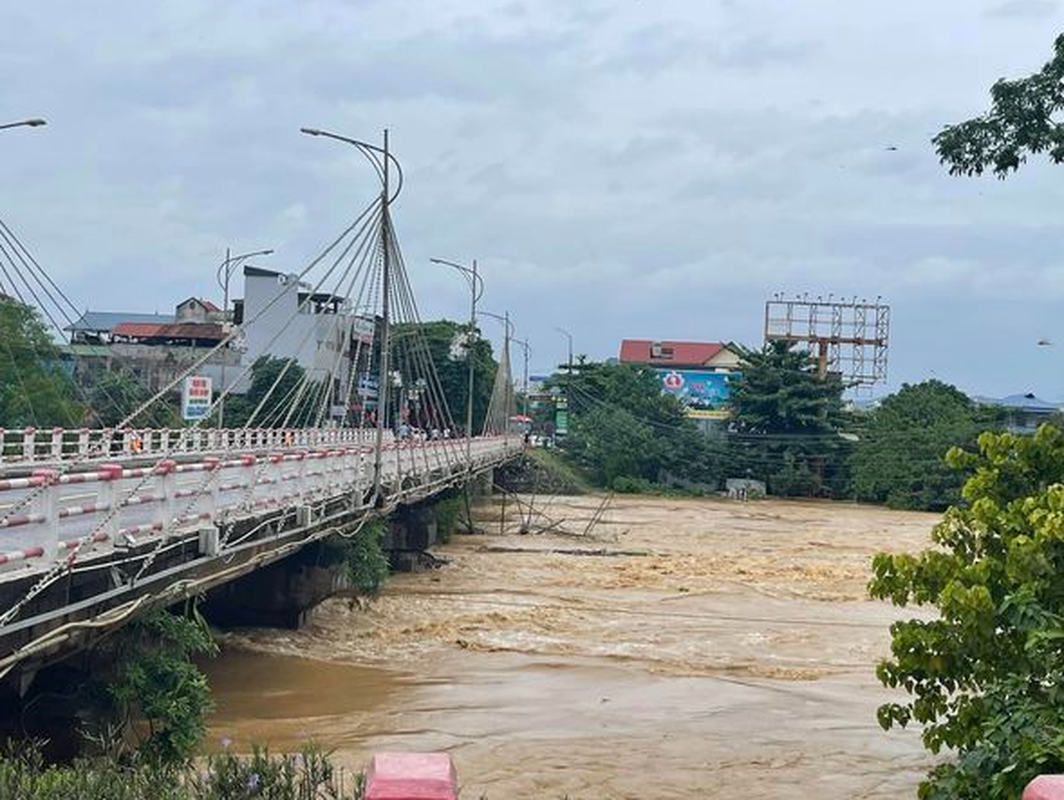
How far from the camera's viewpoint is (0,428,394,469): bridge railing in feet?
83.6

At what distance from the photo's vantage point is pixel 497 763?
1722cm

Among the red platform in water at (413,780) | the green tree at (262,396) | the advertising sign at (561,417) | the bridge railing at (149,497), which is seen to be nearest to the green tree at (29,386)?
the bridge railing at (149,497)

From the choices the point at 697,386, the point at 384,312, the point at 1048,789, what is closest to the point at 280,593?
the point at 384,312

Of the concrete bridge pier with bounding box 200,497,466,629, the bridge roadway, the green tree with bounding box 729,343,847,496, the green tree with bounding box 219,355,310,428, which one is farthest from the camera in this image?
the green tree with bounding box 729,343,847,496

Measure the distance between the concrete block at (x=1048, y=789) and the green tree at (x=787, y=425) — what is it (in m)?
81.0

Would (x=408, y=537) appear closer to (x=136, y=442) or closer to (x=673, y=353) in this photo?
(x=136, y=442)

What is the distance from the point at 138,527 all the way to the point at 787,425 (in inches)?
2884

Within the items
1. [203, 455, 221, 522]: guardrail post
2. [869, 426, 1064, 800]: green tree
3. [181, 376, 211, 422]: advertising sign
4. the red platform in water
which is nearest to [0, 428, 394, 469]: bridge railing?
[181, 376, 211, 422]: advertising sign

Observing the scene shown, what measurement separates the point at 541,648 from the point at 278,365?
36.2 m

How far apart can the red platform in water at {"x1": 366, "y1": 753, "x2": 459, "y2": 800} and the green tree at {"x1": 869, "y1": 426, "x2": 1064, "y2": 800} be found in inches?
217

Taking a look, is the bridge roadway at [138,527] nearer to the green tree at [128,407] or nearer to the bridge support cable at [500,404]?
the green tree at [128,407]

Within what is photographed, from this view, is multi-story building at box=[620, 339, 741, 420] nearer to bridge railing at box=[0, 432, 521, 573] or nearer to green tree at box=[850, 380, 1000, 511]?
green tree at box=[850, 380, 1000, 511]

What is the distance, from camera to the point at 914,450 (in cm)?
7888

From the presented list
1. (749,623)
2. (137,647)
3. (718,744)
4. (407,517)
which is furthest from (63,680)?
(407,517)
